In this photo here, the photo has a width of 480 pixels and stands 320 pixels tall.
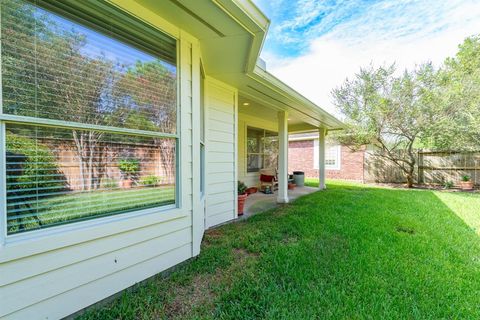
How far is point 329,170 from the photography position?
13.5 m

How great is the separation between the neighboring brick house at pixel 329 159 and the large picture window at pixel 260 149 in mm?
5072

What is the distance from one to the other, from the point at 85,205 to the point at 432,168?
1323 cm

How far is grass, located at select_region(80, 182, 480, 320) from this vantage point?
6.39ft

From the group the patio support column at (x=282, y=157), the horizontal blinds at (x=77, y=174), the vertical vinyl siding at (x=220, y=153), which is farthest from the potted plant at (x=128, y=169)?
the patio support column at (x=282, y=157)

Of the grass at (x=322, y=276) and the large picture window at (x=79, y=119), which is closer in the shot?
the large picture window at (x=79, y=119)

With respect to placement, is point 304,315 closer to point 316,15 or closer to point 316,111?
point 316,111

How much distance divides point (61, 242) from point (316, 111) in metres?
6.54

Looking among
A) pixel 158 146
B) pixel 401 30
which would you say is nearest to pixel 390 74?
pixel 401 30

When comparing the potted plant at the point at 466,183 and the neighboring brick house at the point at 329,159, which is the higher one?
the neighboring brick house at the point at 329,159

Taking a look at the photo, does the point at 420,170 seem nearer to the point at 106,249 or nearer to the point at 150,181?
the point at 150,181

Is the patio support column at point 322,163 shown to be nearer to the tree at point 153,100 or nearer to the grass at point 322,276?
the grass at point 322,276

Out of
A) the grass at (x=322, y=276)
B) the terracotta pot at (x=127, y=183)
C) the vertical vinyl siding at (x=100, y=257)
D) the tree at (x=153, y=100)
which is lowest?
the grass at (x=322, y=276)

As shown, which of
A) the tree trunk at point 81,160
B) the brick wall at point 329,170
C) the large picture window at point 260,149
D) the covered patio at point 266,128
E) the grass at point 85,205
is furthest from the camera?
the brick wall at point 329,170

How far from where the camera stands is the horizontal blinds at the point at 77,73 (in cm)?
155
